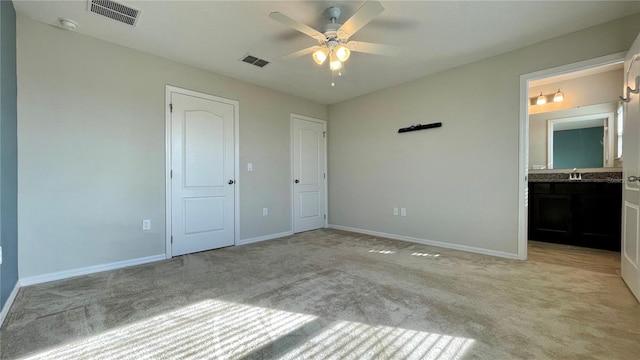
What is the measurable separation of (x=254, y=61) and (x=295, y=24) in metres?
1.45

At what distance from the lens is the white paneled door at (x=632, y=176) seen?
2.05 meters

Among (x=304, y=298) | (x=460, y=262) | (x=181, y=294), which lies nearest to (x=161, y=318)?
(x=181, y=294)

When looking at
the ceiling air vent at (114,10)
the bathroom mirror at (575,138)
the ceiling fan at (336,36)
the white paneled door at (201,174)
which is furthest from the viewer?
the bathroom mirror at (575,138)

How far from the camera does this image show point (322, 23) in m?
2.49

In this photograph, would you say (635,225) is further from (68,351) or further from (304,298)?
(68,351)

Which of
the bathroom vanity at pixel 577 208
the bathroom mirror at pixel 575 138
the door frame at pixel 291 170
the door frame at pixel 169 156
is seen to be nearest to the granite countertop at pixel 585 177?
the bathroom vanity at pixel 577 208

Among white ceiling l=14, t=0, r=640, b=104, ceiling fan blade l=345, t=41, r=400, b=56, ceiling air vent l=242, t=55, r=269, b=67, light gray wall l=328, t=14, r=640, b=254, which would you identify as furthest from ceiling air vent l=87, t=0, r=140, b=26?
light gray wall l=328, t=14, r=640, b=254

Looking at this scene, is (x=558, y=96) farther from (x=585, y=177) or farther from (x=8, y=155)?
(x=8, y=155)

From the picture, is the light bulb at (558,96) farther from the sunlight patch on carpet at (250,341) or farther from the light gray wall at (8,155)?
the light gray wall at (8,155)

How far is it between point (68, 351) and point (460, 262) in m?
3.32

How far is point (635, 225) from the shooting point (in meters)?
2.09

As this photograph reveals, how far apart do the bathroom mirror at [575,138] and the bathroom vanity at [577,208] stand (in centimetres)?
21

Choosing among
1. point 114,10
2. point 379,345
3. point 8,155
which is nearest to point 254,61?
point 114,10

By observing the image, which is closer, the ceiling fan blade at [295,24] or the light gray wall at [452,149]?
the ceiling fan blade at [295,24]
